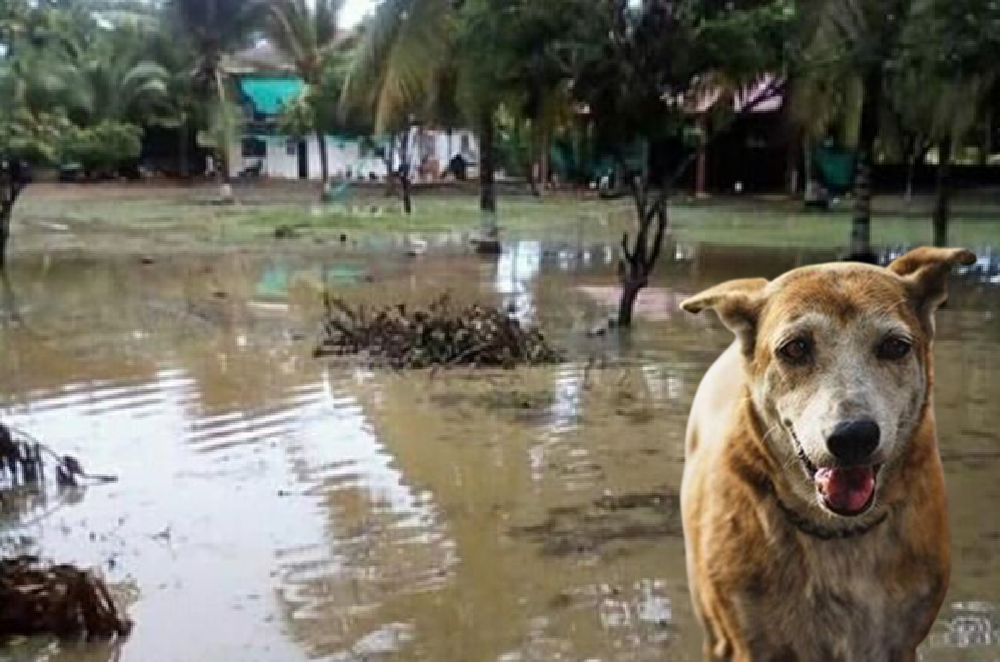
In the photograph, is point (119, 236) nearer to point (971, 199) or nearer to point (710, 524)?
point (971, 199)

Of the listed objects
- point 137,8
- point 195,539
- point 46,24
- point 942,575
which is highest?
point 137,8

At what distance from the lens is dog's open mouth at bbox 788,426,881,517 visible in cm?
284

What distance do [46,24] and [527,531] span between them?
10149mm

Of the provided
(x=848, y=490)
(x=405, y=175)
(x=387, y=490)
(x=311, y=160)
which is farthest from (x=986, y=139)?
(x=848, y=490)

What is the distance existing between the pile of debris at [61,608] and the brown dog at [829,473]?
2.89 m

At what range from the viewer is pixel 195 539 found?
681cm

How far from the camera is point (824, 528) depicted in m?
3.09

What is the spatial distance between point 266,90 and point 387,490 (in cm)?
4329

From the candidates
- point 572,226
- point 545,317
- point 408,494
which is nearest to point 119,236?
point 572,226

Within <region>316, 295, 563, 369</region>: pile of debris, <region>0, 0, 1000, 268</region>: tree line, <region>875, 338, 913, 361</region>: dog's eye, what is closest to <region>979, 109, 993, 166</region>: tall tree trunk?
<region>0, 0, 1000, 268</region>: tree line

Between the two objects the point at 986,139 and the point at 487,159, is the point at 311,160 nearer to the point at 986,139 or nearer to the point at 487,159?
the point at 986,139

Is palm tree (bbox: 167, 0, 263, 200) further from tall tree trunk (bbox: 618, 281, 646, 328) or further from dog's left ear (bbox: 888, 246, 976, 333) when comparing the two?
dog's left ear (bbox: 888, 246, 976, 333)

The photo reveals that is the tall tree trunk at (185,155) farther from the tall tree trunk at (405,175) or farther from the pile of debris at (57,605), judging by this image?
the pile of debris at (57,605)

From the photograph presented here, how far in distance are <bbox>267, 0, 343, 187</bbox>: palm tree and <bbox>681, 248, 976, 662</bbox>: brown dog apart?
116 feet
